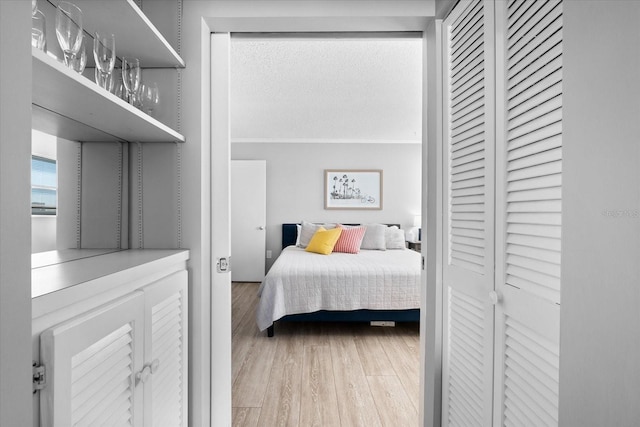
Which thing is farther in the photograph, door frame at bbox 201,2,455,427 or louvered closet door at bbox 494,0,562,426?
door frame at bbox 201,2,455,427

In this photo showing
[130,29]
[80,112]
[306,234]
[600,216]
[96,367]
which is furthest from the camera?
[306,234]

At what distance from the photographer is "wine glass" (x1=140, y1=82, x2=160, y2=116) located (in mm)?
1495

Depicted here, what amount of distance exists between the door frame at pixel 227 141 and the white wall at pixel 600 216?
86 cm

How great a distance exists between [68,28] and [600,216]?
1.38m

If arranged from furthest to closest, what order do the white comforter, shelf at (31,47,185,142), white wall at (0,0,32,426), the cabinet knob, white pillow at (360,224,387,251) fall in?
white pillow at (360,224,387,251) < the white comforter < the cabinet knob < shelf at (31,47,185,142) < white wall at (0,0,32,426)

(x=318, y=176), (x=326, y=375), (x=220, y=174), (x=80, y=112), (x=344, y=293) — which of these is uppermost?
(x=318, y=176)

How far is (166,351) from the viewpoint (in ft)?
4.49

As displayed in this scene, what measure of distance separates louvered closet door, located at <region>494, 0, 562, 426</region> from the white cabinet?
1.13 metres

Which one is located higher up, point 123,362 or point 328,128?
point 328,128

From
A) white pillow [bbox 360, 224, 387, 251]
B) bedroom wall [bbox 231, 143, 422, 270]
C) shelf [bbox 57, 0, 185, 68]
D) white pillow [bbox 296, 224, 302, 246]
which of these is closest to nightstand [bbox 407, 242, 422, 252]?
bedroom wall [bbox 231, 143, 422, 270]


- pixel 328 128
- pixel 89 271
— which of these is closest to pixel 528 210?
pixel 89 271

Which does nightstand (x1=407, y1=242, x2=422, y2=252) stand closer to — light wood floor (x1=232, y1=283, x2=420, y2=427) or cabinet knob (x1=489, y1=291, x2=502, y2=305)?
light wood floor (x1=232, y1=283, x2=420, y2=427)

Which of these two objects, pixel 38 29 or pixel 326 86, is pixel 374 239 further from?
pixel 38 29

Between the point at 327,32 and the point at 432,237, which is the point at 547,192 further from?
the point at 327,32
